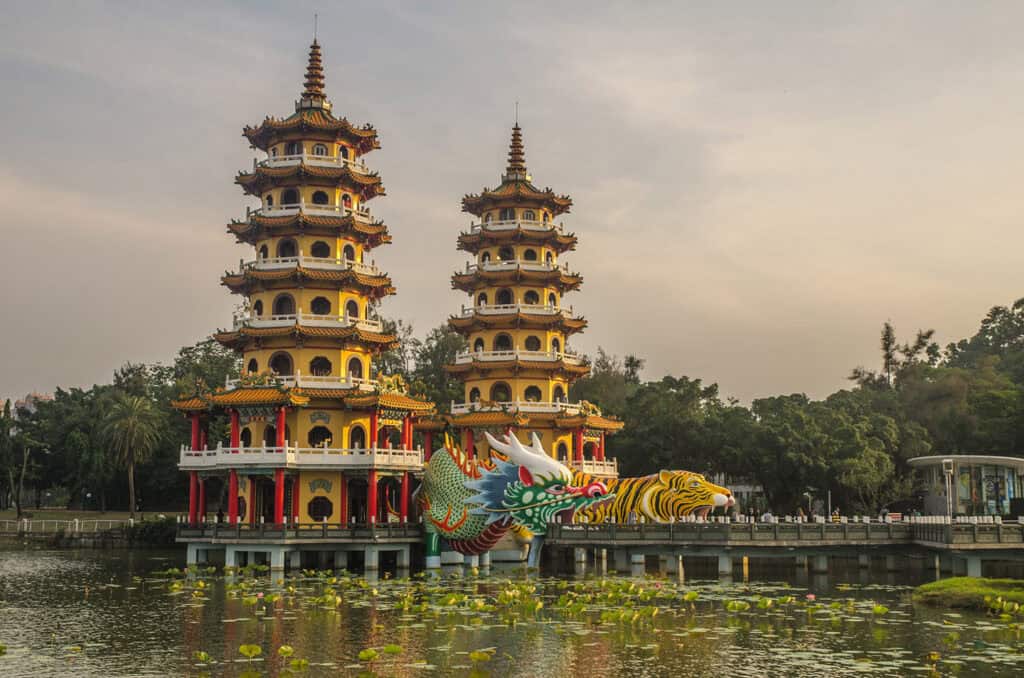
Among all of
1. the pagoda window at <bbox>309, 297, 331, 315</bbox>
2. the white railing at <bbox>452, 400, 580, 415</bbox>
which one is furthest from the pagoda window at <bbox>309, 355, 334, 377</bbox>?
the white railing at <bbox>452, 400, 580, 415</bbox>

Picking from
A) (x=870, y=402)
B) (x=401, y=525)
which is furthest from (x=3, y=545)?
(x=870, y=402)

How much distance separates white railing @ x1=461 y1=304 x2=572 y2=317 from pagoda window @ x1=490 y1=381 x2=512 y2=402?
3.59 meters

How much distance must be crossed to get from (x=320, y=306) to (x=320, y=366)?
8.82 ft

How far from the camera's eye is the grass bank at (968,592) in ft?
101

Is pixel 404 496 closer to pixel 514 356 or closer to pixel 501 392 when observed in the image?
pixel 501 392

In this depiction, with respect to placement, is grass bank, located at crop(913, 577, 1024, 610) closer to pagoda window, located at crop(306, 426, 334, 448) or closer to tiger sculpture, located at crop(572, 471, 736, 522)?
tiger sculpture, located at crop(572, 471, 736, 522)

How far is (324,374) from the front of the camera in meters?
47.2

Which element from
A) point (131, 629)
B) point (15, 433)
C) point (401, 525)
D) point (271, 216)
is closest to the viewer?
point (131, 629)

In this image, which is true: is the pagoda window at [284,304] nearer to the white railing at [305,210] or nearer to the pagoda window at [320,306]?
the pagoda window at [320,306]

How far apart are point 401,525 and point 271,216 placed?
1438cm

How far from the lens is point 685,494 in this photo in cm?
4209

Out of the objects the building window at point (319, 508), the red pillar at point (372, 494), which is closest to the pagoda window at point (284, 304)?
the red pillar at point (372, 494)

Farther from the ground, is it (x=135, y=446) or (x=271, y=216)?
(x=271, y=216)

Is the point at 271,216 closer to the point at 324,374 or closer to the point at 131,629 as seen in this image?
the point at 324,374
